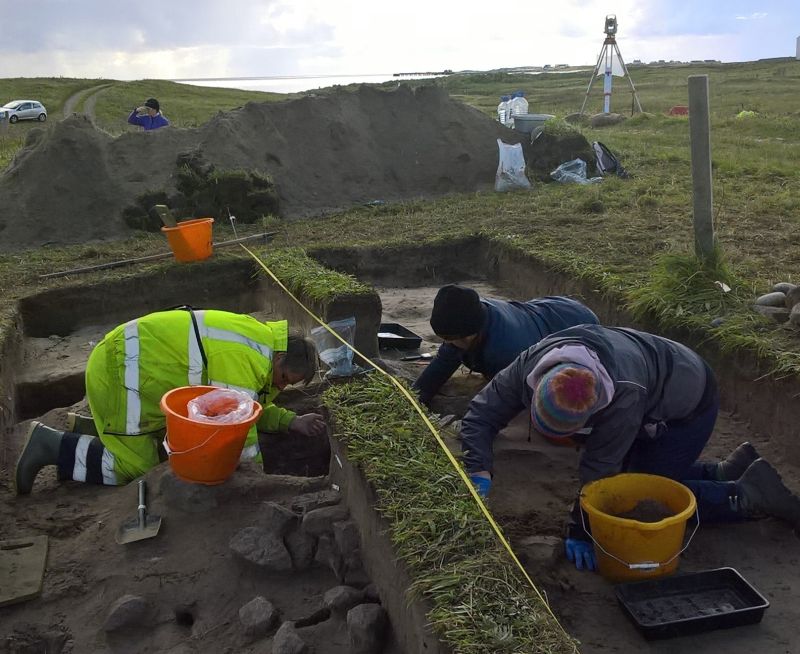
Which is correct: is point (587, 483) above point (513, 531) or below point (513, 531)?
above

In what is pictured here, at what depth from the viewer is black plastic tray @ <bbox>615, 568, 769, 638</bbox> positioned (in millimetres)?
2826

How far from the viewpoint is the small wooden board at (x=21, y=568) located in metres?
3.32

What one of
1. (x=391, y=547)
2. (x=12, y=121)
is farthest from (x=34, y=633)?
(x=12, y=121)

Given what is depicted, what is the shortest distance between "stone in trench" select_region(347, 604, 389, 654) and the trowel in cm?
130

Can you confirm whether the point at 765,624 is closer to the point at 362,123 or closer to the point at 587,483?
the point at 587,483

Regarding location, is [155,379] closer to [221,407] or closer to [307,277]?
[221,407]

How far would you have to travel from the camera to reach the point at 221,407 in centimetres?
380

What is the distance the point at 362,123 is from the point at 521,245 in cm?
628

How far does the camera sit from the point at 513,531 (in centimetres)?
352

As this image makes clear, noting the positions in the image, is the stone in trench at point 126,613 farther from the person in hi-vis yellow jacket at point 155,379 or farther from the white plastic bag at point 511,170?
the white plastic bag at point 511,170

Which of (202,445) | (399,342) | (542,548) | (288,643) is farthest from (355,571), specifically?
(399,342)

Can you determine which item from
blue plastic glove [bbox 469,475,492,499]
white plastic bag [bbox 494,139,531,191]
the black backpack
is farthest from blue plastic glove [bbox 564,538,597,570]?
the black backpack

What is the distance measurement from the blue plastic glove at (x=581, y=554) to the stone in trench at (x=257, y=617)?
1.28 metres

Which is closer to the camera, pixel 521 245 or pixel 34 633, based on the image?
pixel 34 633
